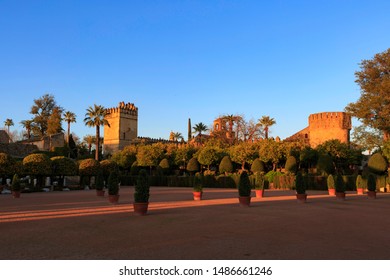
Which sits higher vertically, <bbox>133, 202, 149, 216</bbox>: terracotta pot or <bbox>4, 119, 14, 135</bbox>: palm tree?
<bbox>4, 119, 14, 135</bbox>: palm tree

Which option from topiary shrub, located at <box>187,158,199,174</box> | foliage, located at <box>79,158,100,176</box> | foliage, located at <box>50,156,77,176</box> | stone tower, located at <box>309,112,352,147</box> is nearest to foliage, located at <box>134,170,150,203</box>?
foliage, located at <box>50,156,77,176</box>

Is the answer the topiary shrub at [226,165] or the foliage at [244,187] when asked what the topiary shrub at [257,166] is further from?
the foliage at [244,187]

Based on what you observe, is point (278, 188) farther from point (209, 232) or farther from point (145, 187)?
point (209, 232)

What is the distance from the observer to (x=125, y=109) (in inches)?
2726

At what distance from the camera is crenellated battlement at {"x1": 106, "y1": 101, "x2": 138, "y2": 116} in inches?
2694

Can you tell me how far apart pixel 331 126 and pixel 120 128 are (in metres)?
37.7

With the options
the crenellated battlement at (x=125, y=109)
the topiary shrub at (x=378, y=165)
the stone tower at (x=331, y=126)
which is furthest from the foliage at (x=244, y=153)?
the crenellated battlement at (x=125, y=109)

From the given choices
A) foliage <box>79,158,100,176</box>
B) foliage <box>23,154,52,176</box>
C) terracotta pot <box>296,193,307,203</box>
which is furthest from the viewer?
foliage <box>79,158,100,176</box>

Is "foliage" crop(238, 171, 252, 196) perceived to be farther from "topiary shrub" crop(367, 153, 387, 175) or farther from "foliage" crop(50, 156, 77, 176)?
"foliage" crop(50, 156, 77, 176)

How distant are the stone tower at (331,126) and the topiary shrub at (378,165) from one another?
57.4 feet

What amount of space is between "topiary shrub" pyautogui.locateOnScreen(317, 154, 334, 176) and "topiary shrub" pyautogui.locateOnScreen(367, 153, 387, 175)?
15.9ft
